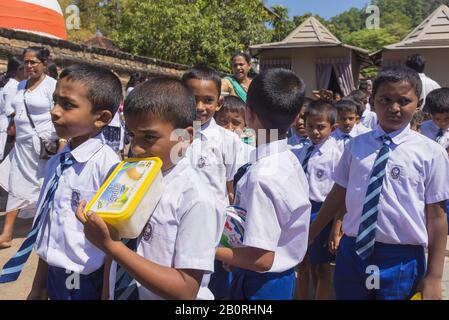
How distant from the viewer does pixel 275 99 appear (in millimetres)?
2021

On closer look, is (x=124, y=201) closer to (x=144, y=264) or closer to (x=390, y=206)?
(x=144, y=264)

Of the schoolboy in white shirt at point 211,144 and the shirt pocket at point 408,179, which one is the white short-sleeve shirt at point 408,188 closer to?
the shirt pocket at point 408,179

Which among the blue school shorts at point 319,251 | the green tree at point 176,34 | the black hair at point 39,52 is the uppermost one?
the green tree at point 176,34

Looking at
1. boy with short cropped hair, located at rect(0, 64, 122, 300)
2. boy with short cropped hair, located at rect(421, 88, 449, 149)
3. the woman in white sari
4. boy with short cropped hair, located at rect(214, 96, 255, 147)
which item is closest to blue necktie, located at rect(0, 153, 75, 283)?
boy with short cropped hair, located at rect(0, 64, 122, 300)

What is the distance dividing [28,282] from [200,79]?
6.56ft

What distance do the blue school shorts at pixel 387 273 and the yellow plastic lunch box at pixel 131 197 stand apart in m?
1.14

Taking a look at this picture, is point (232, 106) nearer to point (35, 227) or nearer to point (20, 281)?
point (20, 281)

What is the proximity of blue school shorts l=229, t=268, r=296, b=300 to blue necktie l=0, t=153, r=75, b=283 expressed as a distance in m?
0.84

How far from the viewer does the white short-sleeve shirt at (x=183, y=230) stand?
147 centimetres

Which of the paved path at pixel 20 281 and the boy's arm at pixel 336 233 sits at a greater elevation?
the boy's arm at pixel 336 233

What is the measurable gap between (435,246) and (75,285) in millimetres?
1543

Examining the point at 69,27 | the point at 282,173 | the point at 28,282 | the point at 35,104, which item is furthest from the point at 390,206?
the point at 69,27

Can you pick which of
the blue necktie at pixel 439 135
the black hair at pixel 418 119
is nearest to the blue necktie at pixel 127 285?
the blue necktie at pixel 439 135

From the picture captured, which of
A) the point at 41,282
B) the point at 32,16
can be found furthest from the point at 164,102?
the point at 32,16
